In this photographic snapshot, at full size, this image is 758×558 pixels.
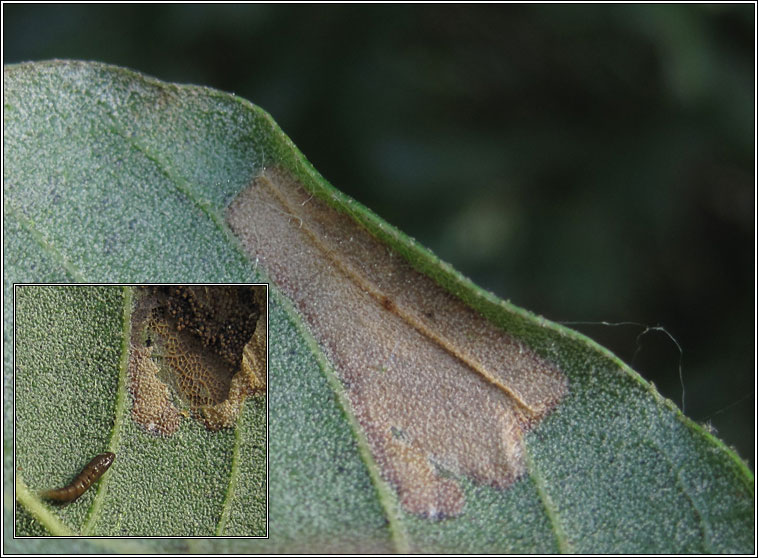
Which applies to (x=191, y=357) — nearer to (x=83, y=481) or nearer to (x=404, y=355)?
(x=83, y=481)

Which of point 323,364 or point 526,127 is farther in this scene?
point 526,127

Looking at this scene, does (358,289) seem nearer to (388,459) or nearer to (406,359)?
(406,359)

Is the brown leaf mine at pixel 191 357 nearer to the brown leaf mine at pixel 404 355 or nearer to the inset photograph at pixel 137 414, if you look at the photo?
the inset photograph at pixel 137 414

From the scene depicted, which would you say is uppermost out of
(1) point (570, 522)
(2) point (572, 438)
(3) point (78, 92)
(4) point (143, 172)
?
(3) point (78, 92)

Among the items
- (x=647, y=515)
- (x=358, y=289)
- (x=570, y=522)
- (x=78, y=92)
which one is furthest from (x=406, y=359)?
(x=78, y=92)

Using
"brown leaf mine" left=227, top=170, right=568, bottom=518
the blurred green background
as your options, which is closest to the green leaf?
"brown leaf mine" left=227, top=170, right=568, bottom=518

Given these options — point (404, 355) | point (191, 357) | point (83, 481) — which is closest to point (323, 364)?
point (404, 355)
